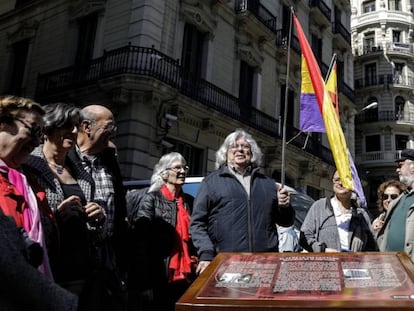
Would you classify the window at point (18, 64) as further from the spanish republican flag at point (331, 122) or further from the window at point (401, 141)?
the window at point (401, 141)

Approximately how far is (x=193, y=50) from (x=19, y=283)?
13.8 m

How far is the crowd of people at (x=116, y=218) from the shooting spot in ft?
5.70

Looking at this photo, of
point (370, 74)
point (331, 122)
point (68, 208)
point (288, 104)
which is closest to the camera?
point (68, 208)

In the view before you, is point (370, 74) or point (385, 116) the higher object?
point (370, 74)

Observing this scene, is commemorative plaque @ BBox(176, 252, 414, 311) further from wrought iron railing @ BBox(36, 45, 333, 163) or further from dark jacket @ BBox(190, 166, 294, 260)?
wrought iron railing @ BBox(36, 45, 333, 163)

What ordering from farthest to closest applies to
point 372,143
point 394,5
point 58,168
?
point 394,5
point 372,143
point 58,168

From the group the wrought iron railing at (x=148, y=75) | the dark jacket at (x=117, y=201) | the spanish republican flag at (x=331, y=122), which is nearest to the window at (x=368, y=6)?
the wrought iron railing at (x=148, y=75)

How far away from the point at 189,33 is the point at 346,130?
13472mm

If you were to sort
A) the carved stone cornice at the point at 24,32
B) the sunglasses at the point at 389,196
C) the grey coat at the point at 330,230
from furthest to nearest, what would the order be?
the carved stone cornice at the point at 24,32 < the sunglasses at the point at 389,196 < the grey coat at the point at 330,230

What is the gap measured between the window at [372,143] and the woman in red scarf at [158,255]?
30.3 m

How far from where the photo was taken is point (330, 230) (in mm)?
3832

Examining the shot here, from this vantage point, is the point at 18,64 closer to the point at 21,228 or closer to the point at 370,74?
the point at 21,228

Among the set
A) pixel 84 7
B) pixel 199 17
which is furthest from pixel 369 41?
pixel 84 7

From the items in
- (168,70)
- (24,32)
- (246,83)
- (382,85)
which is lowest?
(168,70)
